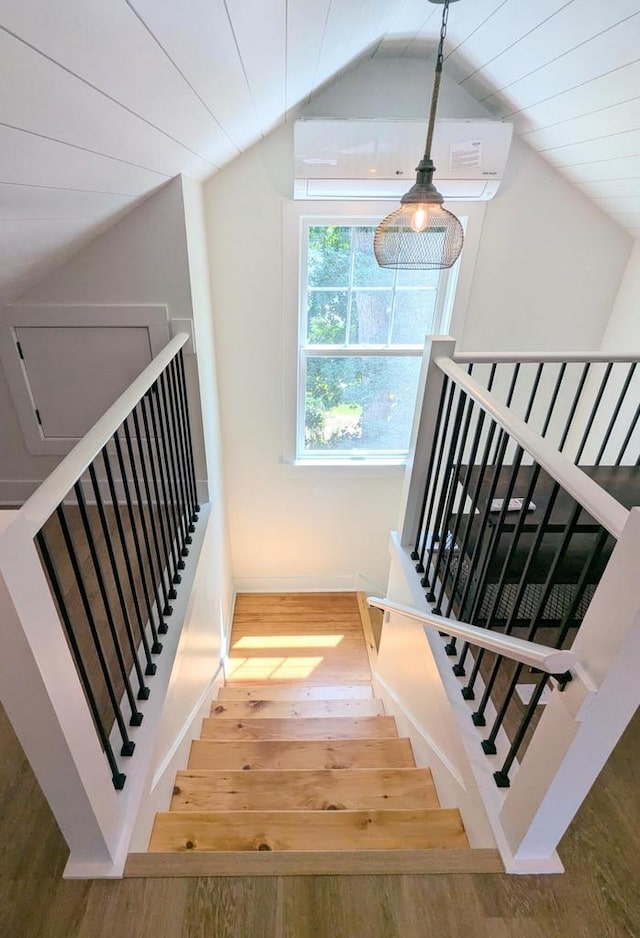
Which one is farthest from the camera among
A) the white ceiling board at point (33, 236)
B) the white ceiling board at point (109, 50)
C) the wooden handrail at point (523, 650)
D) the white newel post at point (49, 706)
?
the white ceiling board at point (33, 236)

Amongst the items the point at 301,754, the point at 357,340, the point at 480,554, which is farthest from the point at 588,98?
the point at 301,754

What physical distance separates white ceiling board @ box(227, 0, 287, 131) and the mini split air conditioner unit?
1.48 ft

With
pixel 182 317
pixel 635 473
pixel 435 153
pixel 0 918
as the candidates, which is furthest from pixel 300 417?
pixel 0 918

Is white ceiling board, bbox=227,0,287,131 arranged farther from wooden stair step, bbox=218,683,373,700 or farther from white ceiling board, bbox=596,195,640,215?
wooden stair step, bbox=218,683,373,700

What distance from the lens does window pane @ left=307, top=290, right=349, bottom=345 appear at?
279cm

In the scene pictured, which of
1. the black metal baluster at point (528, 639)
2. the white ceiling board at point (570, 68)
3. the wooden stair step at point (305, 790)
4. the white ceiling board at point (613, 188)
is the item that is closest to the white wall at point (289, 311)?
the white ceiling board at point (613, 188)

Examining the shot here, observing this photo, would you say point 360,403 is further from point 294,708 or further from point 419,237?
point 294,708

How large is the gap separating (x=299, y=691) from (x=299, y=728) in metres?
0.81

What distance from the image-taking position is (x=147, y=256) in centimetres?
198

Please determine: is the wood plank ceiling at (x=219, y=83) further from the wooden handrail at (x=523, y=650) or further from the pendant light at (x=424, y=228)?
the wooden handrail at (x=523, y=650)

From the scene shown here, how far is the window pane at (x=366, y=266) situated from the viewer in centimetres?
265

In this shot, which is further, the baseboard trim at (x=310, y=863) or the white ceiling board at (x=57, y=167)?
the baseboard trim at (x=310, y=863)

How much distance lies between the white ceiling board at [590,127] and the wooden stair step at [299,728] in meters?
2.68

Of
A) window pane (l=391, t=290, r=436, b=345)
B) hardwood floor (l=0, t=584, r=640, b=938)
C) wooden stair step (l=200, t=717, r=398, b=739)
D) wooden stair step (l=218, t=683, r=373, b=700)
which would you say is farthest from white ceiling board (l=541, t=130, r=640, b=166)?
wooden stair step (l=218, t=683, r=373, b=700)
